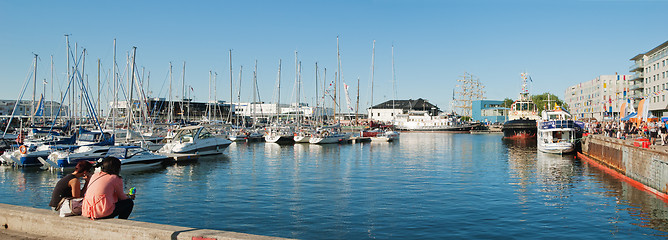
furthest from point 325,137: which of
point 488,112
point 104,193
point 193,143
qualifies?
point 488,112

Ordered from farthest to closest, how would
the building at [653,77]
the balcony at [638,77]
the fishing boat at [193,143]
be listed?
1. the balcony at [638,77]
2. the building at [653,77]
3. the fishing boat at [193,143]

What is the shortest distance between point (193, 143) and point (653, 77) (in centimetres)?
8304

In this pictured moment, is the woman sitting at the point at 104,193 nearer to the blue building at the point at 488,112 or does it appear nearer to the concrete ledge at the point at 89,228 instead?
the concrete ledge at the point at 89,228

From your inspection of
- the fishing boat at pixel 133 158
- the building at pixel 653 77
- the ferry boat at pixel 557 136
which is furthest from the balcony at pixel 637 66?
the fishing boat at pixel 133 158

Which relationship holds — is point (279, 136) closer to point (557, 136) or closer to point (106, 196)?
point (557, 136)

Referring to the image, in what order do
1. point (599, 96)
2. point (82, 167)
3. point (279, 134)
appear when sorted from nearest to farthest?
point (82, 167), point (279, 134), point (599, 96)

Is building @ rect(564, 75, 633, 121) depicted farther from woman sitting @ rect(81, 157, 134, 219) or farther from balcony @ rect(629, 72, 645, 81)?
woman sitting @ rect(81, 157, 134, 219)

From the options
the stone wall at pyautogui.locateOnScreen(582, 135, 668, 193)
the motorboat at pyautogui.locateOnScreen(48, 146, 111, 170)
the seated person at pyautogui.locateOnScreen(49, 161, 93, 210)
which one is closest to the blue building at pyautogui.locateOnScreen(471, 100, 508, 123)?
the stone wall at pyautogui.locateOnScreen(582, 135, 668, 193)

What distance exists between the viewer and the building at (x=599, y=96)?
345ft

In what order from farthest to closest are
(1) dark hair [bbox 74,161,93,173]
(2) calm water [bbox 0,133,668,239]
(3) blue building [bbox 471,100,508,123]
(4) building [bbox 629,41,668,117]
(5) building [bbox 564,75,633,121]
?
(3) blue building [bbox 471,100,508,123]
(5) building [bbox 564,75,633,121]
(4) building [bbox 629,41,668,117]
(2) calm water [bbox 0,133,668,239]
(1) dark hair [bbox 74,161,93,173]

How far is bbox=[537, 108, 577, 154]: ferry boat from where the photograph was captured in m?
50.7

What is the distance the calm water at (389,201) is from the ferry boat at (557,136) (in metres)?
12.8

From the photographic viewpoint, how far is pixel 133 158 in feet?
118

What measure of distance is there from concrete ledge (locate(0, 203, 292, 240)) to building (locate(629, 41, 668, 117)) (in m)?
83.9
